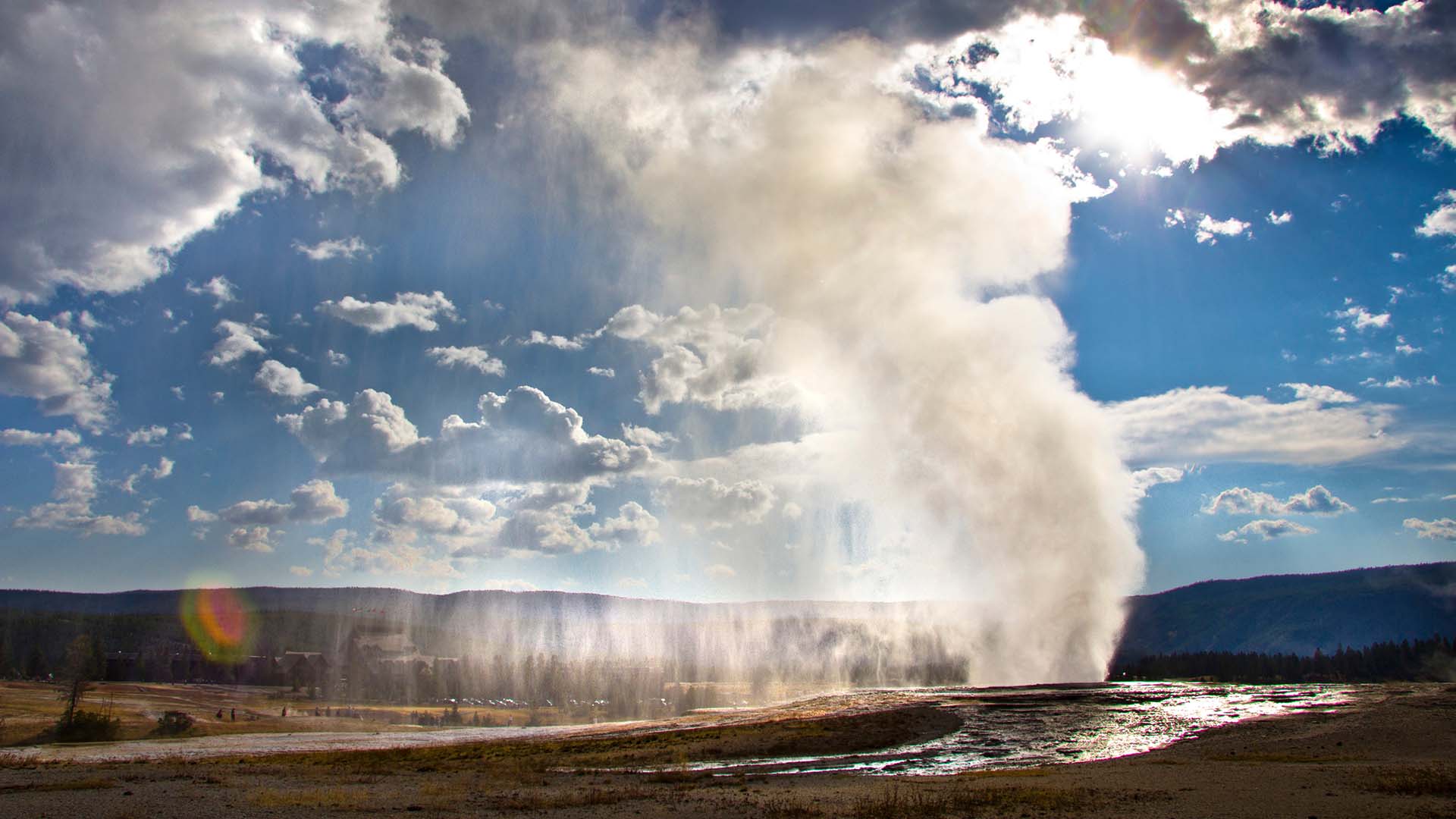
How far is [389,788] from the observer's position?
113 feet

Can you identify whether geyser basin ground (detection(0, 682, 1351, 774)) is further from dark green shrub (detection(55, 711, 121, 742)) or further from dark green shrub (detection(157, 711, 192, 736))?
dark green shrub (detection(157, 711, 192, 736))

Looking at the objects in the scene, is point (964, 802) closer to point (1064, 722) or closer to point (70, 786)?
point (70, 786)

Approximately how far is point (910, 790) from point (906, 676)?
129386 mm

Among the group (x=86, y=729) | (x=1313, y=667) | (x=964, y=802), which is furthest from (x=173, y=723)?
(x=1313, y=667)

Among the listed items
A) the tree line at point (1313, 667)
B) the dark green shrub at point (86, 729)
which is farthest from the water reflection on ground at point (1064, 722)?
the dark green shrub at point (86, 729)

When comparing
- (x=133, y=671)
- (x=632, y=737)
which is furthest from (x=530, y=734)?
(x=133, y=671)

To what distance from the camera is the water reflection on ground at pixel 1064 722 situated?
43.4 meters

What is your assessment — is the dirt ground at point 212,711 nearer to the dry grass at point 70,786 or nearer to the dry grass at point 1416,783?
the dry grass at point 70,786

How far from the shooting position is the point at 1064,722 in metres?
58.6

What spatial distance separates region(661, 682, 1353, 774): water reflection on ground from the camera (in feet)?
143

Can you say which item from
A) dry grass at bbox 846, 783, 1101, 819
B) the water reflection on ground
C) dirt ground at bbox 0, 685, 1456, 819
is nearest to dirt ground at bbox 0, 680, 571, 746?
dirt ground at bbox 0, 685, 1456, 819

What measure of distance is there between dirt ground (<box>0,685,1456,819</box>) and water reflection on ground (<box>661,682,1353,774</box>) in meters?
3.09

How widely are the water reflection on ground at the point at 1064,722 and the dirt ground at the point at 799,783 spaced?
10.1 ft

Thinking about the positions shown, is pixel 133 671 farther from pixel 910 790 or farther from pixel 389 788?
pixel 910 790
